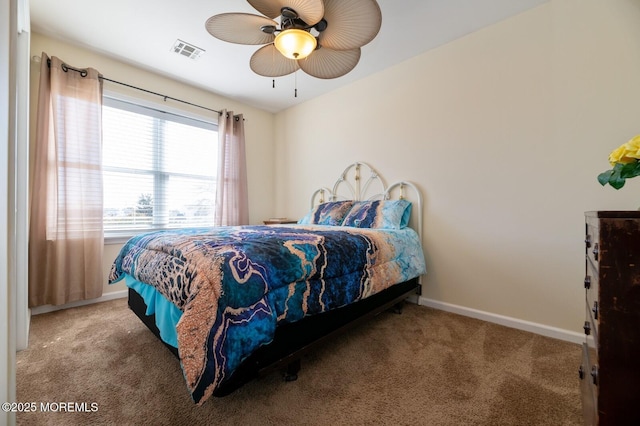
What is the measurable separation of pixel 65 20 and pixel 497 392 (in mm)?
4013

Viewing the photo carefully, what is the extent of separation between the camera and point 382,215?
250 centimetres

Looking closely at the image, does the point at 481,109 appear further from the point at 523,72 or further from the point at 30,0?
the point at 30,0

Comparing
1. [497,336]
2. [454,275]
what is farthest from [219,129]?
[497,336]

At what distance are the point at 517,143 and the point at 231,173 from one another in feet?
10.4

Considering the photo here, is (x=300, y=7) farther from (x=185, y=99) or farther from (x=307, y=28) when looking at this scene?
(x=185, y=99)

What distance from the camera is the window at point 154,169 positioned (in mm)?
2727

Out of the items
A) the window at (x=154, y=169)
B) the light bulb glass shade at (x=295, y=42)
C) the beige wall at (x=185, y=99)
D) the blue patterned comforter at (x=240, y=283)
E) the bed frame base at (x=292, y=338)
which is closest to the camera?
the blue patterned comforter at (x=240, y=283)

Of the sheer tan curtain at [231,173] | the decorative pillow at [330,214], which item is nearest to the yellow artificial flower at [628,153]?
the decorative pillow at [330,214]

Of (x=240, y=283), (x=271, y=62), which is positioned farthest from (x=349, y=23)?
(x=240, y=283)

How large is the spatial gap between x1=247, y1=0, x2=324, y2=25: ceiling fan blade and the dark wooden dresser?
1.47 m

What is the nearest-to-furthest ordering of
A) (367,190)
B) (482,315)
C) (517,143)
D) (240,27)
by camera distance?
(240,27), (517,143), (482,315), (367,190)

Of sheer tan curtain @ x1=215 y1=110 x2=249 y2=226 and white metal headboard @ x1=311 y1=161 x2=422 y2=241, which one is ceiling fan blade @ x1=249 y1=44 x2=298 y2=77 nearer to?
white metal headboard @ x1=311 y1=161 x2=422 y2=241

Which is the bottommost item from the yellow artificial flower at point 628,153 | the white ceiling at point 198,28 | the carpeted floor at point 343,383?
the carpeted floor at point 343,383

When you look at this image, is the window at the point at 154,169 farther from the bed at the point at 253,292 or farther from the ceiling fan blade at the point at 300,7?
the ceiling fan blade at the point at 300,7
